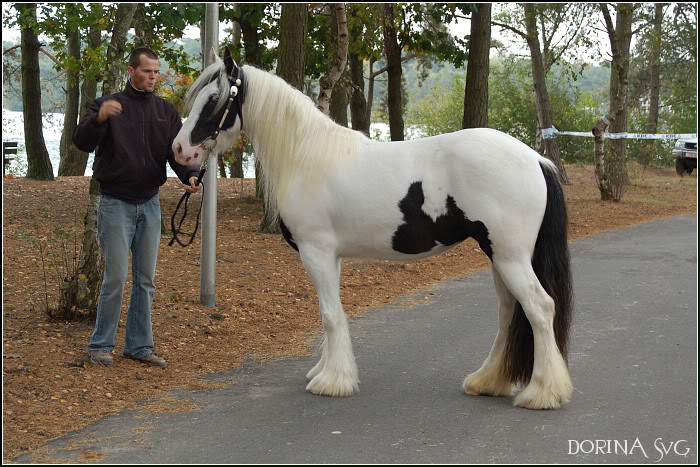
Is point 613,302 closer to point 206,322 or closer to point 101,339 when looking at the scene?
point 206,322

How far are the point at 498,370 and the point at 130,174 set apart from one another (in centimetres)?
280

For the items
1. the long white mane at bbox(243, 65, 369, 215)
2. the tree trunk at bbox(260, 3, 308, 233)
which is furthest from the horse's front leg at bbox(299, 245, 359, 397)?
the tree trunk at bbox(260, 3, 308, 233)

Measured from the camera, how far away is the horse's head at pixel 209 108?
4.96 meters

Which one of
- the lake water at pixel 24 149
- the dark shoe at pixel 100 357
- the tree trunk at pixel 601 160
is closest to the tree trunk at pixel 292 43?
the lake water at pixel 24 149

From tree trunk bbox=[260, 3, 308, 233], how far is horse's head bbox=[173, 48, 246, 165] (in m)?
5.87

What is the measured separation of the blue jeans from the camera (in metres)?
5.27

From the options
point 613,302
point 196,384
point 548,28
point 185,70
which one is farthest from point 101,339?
point 548,28

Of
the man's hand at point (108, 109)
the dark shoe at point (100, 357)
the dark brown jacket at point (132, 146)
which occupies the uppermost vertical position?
the man's hand at point (108, 109)

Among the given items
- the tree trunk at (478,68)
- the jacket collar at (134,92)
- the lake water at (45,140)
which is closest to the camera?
the jacket collar at (134,92)

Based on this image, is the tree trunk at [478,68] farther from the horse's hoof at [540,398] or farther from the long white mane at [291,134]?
the horse's hoof at [540,398]

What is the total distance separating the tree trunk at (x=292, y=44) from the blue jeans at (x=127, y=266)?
211 inches

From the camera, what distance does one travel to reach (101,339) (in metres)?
5.42

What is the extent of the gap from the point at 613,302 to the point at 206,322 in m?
4.13

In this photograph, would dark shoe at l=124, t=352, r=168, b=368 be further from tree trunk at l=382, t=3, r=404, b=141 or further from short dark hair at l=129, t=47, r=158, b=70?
tree trunk at l=382, t=3, r=404, b=141
